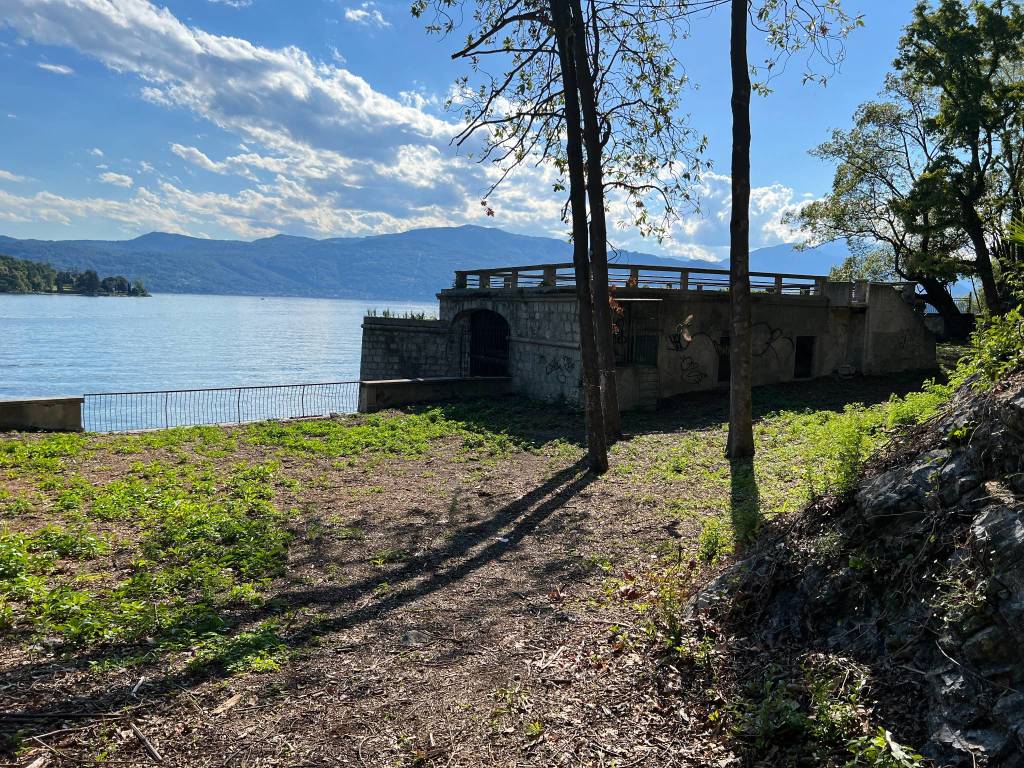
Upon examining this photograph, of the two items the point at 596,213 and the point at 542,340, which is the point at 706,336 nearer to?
the point at 542,340

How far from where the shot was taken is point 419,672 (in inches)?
223

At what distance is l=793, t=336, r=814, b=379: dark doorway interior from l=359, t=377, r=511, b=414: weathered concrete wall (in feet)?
38.5

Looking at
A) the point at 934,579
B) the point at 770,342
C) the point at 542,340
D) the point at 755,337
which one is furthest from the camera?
the point at 770,342

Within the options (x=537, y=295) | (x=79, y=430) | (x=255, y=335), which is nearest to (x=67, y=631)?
(x=79, y=430)

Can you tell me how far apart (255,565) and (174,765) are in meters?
3.76

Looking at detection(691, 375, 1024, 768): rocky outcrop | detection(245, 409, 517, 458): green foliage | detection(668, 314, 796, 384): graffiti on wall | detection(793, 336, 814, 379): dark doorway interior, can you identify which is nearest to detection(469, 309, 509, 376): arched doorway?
detection(668, 314, 796, 384): graffiti on wall

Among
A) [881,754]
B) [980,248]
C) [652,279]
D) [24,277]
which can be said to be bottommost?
[881,754]

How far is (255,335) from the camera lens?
10212cm

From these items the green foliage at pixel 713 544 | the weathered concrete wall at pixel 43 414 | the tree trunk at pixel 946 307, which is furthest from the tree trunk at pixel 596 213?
the tree trunk at pixel 946 307

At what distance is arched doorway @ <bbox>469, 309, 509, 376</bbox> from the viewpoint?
91.0ft

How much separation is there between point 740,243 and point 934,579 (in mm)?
9588

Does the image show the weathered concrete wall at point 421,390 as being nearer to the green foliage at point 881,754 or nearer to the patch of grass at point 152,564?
the patch of grass at point 152,564

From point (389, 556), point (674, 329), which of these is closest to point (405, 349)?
point (674, 329)

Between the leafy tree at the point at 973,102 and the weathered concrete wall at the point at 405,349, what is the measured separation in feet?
69.8
